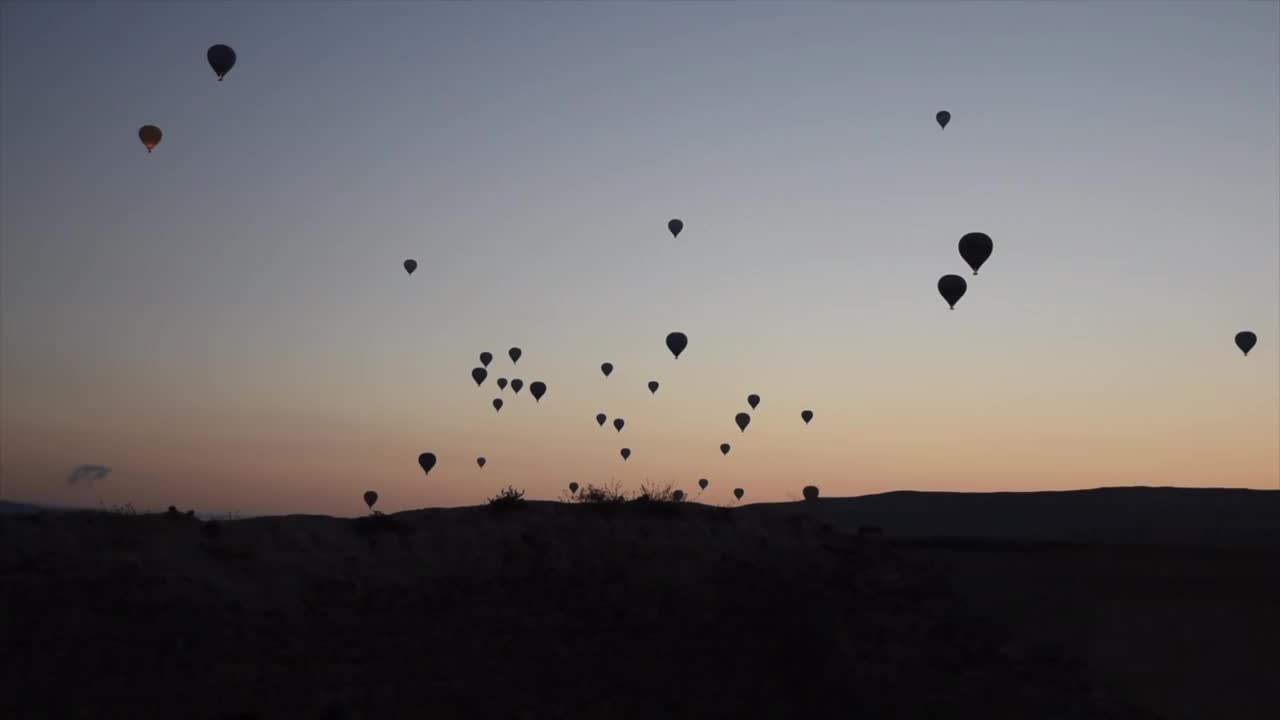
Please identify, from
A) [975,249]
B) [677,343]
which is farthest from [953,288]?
[677,343]

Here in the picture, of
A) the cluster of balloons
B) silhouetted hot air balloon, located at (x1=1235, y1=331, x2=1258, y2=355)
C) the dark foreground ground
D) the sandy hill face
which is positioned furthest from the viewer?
silhouetted hot air balloon, located at (x1=1235, y1=331, x2=1258, y2=355)

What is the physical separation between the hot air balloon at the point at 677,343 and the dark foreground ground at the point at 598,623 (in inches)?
903

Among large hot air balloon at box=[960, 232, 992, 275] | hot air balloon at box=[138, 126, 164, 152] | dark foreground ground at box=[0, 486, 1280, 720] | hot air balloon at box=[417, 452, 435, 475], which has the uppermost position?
hot air balloon at box=[138, 126, 164, 152]

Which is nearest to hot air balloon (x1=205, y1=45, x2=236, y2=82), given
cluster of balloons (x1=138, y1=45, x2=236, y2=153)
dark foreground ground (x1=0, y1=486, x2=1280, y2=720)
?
cluster of balloons (x1=138, y1=45, x2=236, y2=153)

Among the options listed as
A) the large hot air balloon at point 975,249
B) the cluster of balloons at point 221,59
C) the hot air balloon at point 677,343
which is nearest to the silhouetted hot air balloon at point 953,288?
the large hot air balloon at point 975,249

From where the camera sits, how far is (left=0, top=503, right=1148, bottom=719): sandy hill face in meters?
21.6

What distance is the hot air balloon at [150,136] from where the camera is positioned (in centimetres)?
4650

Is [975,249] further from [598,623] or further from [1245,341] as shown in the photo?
[598,623]

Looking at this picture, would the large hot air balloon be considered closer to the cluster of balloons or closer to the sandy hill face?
the sandy hill face

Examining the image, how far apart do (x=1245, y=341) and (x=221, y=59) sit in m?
44.5

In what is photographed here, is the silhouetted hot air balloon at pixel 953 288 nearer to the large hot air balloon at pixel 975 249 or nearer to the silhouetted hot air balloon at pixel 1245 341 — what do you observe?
the large hot air balloon at pixel 975 249

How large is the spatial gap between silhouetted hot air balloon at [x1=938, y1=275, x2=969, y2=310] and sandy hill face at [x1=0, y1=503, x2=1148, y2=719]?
54.3 ft

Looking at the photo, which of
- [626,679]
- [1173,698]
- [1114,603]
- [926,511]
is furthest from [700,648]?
[926,511]

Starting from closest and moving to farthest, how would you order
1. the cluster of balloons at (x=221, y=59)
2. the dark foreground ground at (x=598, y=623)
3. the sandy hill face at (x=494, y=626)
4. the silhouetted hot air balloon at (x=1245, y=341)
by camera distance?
1. the sandy hill face at (x=494, y=626)
2. the dark foreground ground at (x=598, y=623)
3. the cluster of balloons at (x=221, y=59)
4. the silhouetted hot air balloon at (x=1245, y=341)
